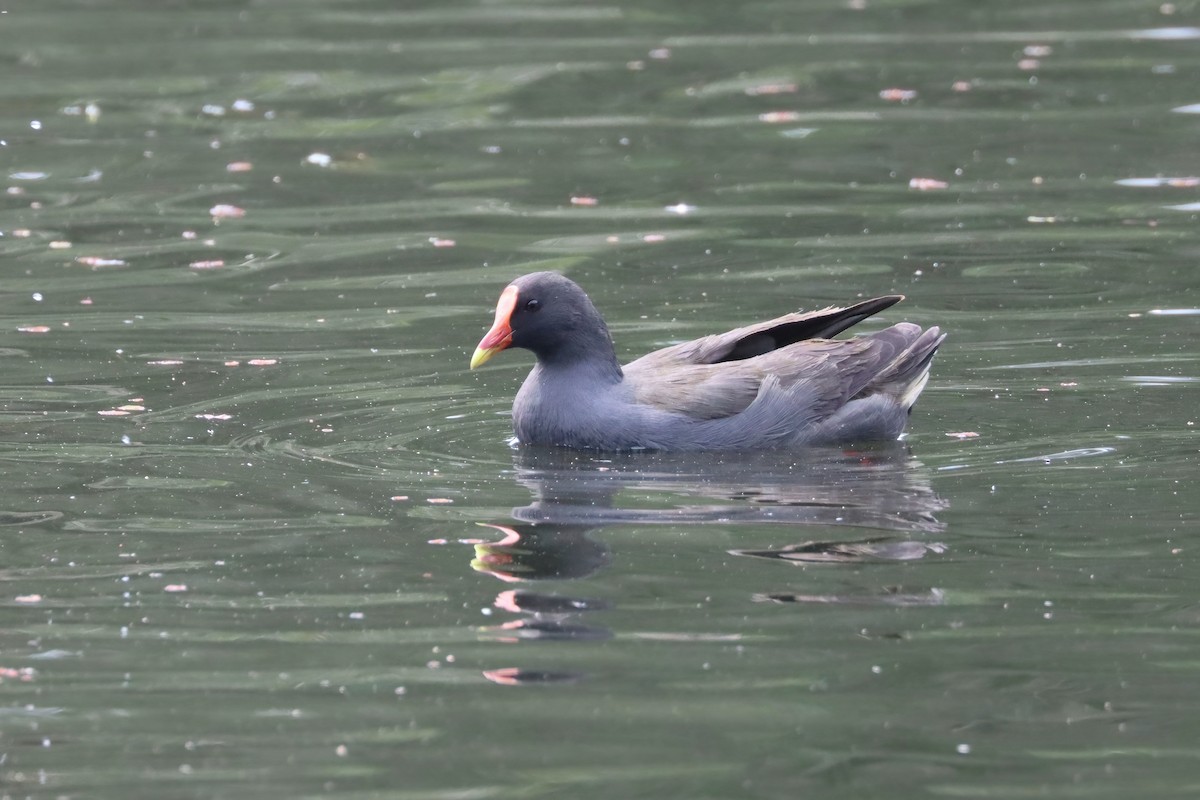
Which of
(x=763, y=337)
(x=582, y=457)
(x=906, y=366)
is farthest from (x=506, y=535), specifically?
(x=906, y=366)

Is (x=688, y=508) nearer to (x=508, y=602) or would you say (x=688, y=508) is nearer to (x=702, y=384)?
(x=702, y=384)

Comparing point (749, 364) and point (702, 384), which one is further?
point (749, 364)

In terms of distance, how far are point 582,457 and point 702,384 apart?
66cm

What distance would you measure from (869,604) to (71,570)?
2.96 meters

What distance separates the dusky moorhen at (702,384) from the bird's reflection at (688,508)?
0.11 meters

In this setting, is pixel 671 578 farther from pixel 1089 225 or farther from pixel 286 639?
pixel 1089 225

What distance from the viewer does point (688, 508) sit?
8.34 m

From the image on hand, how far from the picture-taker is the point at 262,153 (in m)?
16.1

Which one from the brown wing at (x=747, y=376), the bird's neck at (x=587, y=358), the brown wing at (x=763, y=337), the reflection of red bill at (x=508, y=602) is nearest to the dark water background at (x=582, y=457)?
the reflection of red bill at (x=508, y=602)

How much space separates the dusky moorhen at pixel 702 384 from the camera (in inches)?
368

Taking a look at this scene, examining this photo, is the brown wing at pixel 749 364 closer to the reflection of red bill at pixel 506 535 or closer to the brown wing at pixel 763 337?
the brown wing at pixel 763 337

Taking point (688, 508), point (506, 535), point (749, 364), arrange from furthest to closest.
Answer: point (749, 364)
point (688, 508)
point (506, 535)

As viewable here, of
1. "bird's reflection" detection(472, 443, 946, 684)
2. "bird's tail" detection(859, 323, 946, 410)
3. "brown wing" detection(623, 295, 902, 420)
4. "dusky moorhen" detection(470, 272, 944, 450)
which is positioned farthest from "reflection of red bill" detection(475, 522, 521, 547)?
"bird's tail" detection(859, 323, 946, 410)

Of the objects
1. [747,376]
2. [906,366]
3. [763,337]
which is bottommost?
[906,366]
